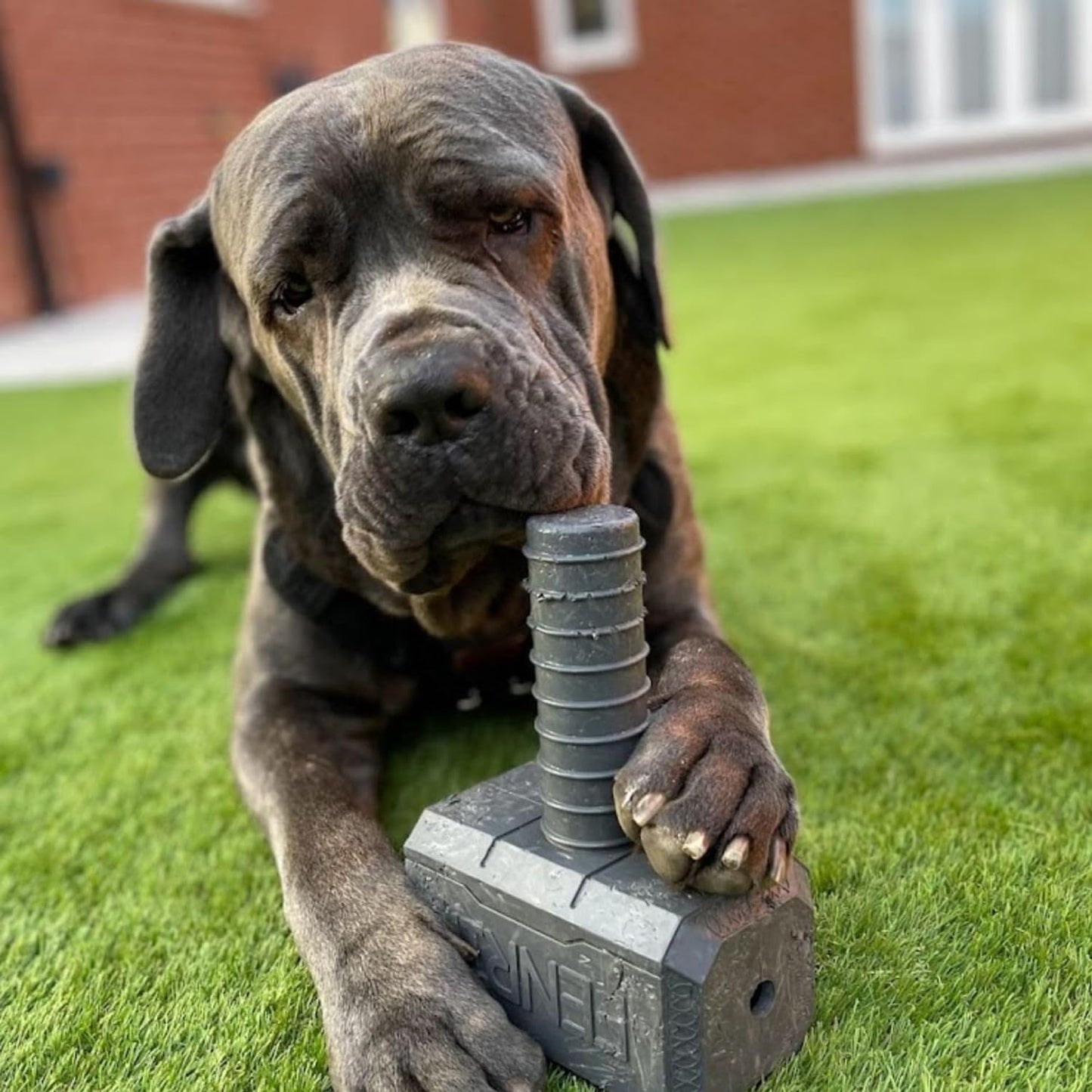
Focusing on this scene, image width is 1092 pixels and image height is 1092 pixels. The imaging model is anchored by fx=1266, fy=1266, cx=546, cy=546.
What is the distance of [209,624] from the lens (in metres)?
3.03

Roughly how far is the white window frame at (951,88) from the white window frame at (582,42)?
2754 millimetres

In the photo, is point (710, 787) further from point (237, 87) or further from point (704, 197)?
point (704, 197)

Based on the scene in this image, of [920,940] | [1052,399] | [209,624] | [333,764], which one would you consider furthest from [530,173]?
[1052,399]

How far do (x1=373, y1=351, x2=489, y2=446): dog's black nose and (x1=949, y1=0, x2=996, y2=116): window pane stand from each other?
14926 mm

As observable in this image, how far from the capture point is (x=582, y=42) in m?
15.5

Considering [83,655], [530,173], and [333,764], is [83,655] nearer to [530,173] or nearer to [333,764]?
[333,764]

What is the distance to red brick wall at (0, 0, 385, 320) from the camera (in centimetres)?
842

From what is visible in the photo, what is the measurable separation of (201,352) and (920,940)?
152cm

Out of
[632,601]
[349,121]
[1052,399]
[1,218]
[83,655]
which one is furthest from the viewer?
[1,218]

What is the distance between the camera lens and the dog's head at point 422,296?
1537mm

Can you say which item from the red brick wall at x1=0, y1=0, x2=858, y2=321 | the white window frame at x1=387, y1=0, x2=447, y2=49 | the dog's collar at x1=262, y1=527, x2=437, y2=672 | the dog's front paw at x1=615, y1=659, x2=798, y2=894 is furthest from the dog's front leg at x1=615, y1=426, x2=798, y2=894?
the white window frame at x1=387, y1=0, x2=447, y2=49


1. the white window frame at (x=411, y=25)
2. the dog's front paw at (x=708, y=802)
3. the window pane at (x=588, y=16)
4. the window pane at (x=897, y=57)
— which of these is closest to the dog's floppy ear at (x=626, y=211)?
the dog's front paw at (x=708, y=802)

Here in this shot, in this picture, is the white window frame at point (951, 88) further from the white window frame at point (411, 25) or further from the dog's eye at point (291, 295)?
the dog's eye at point (291, 295)

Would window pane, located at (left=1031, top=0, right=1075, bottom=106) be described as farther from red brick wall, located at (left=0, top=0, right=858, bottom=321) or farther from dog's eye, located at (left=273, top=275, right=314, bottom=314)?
dog's eye, located at (left=273, top=275, right=314, bottom=314)
